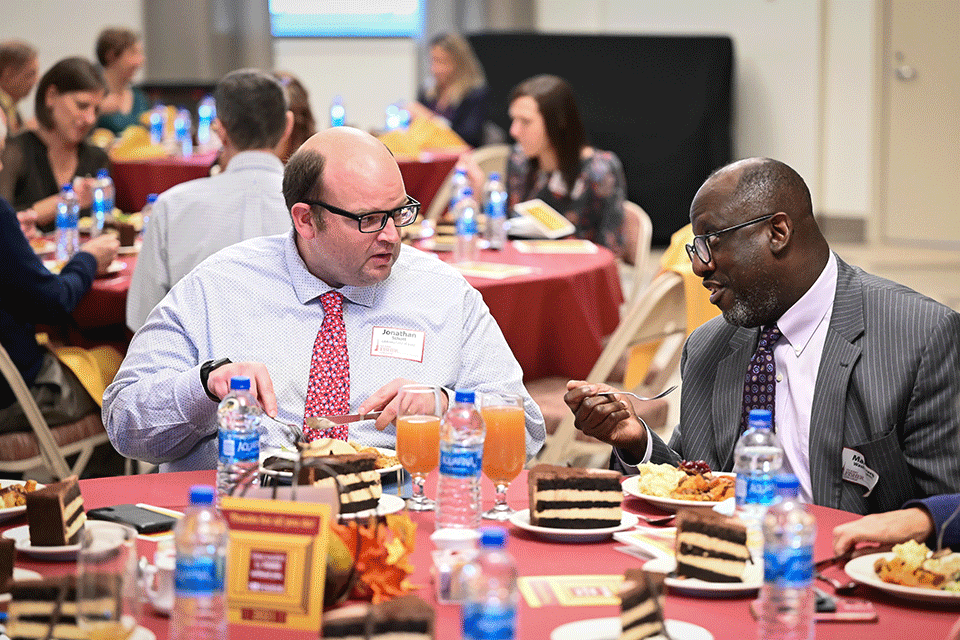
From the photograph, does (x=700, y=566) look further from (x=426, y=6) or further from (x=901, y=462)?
(x=426, y=6)

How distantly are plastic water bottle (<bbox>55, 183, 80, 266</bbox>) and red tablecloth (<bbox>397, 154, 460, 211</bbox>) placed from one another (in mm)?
2670

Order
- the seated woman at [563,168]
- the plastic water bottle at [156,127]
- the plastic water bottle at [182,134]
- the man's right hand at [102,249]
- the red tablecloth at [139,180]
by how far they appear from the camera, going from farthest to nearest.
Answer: the plastic water bottle at [156,127], the plastic water bottle at [182,134], the red tablecloth at [139,180], the seated woman at [563,168], the man's right hand at [102,249]

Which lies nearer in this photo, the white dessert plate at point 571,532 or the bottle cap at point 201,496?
the bottle cap at point 201,496

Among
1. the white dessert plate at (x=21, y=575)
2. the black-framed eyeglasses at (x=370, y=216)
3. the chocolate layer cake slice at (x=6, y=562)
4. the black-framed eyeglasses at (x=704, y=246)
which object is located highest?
the black-framed eyeglasses at (x=370, y=216)

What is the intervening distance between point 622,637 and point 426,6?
11.6m

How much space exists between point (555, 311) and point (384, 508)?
263cm

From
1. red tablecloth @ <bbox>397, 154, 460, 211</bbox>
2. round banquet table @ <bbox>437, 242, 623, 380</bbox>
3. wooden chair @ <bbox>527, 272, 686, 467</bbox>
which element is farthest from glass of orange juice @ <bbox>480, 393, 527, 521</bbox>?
red tablecloth @ <bbox>397, 154, 460, 211</bbox>

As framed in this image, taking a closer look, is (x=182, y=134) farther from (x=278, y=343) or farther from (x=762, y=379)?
(x=762, y=379)

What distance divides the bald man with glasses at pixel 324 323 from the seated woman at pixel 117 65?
21.8 ft

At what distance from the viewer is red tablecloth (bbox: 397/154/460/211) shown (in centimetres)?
743

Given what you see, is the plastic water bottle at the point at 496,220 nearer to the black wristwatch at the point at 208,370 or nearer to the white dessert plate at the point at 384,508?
the black wristwatch at the point at 208,370

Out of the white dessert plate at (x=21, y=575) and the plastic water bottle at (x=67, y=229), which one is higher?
the plastic water bottle at (x=67, y=229)

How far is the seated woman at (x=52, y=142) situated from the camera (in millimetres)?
5758

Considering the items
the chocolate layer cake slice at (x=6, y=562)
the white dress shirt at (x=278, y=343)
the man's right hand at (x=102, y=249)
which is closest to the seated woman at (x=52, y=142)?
the man's right hand at (x=102, y=249)
